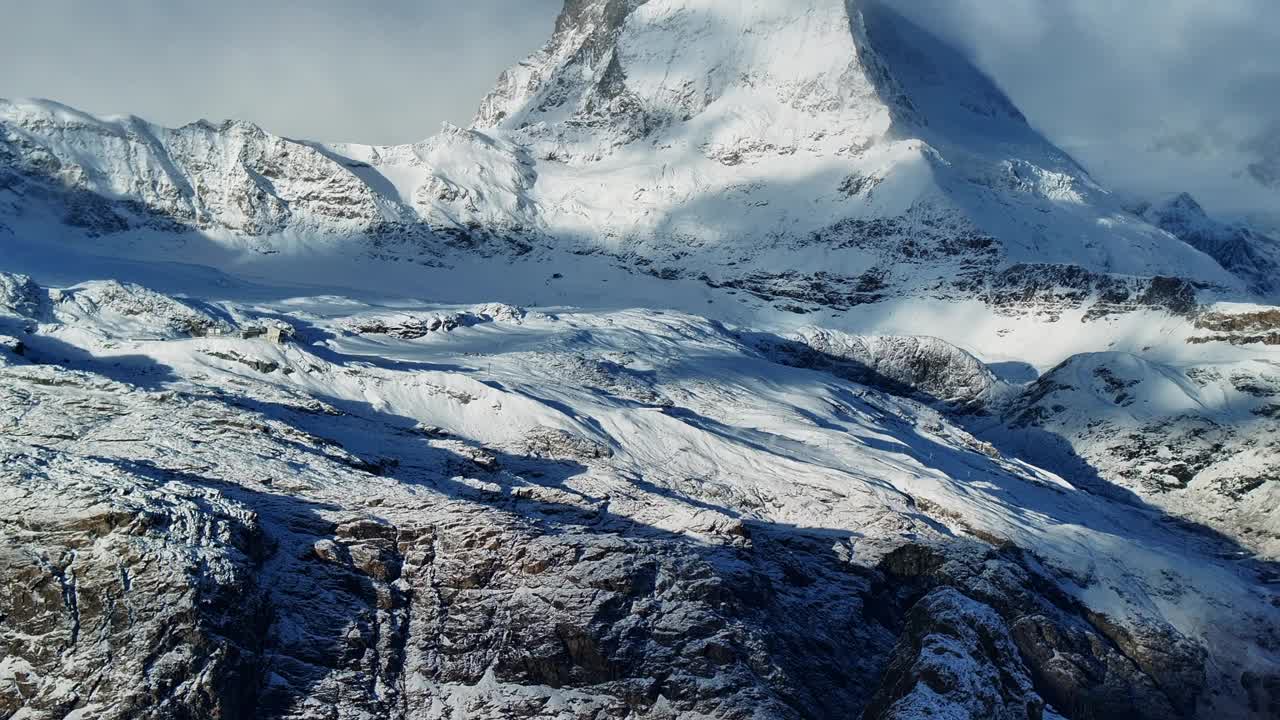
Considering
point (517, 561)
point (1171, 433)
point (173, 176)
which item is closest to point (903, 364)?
point (1171, 433)

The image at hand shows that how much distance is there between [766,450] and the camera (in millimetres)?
67812

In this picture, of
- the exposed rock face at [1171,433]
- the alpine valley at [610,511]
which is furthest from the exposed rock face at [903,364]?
the exposed rock face at [1171,433]

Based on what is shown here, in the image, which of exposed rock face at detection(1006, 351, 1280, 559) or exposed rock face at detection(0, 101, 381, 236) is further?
exposed rock face at detection(0, 101, 381, 236)

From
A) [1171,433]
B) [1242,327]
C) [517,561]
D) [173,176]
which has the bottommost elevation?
[1171,433]

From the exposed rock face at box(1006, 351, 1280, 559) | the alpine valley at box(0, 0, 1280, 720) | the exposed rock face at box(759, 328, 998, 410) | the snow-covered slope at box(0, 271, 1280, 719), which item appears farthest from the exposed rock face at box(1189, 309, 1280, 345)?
the snow-covered slope at box(0, 271, 1280, 719)

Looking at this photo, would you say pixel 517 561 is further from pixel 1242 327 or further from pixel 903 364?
pixel 1242 327

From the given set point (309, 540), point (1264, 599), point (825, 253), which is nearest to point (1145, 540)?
point (1264, 599)

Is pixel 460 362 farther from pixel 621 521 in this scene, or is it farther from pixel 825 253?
pixel 825 253

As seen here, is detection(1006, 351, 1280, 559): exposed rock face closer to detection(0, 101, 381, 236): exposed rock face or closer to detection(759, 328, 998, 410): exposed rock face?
detection(759, 328, 998, 410): exposed rock face

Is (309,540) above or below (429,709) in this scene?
above

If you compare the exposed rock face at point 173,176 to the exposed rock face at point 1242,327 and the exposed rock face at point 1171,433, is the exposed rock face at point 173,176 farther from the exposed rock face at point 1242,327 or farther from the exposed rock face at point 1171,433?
the exposed rock face at point 1242,327

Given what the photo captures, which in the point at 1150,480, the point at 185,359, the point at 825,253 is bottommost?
the point at 1150,480

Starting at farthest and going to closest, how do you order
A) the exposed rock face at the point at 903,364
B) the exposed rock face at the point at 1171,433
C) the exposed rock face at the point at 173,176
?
the exposed rock face at the point at 173,176
the exposed rock face at the point at 903,364
the exposed rock face at the point at 1171,433

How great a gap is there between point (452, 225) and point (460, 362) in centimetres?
10830
